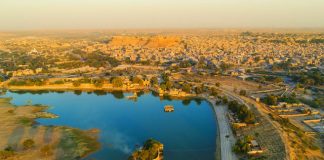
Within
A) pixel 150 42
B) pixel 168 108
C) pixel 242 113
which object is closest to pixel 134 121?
pixel 168 108

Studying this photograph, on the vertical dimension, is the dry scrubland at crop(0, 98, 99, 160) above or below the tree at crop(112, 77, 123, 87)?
below

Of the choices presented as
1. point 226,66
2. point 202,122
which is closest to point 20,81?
point 202,122

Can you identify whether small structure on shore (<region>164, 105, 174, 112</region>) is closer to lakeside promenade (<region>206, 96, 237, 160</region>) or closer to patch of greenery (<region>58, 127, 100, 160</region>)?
lakeside promenade (<region>206, 96, 237, 160</region>)

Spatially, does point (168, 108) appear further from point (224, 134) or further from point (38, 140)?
point (38, 140)

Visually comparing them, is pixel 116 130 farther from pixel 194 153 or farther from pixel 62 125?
pixel 194 153

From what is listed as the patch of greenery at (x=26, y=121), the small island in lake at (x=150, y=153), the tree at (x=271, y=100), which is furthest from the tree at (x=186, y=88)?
the small island in lake at (x=150, y=153)

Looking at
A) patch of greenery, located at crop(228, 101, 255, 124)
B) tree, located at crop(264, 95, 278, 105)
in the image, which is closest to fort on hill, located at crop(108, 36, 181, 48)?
tree, located at crop(264, 95, 278, 105)
